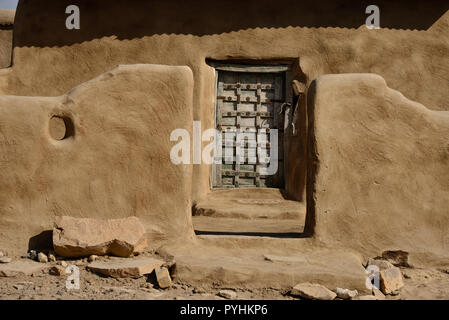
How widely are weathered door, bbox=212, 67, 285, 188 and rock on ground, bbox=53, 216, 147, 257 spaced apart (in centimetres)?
281

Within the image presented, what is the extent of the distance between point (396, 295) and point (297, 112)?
131 inches

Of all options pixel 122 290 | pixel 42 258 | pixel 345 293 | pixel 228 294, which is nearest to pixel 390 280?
pixel 345 293

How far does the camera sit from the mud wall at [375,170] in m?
3.32

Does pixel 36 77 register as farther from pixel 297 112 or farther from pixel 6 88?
pixel 297 112

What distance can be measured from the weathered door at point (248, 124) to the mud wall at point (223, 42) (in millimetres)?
275

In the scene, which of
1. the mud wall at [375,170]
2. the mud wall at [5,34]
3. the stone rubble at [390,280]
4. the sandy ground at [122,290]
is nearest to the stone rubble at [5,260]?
the sandy ground at [122,290]

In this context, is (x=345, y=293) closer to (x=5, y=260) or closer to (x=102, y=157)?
(x=102, y=157)

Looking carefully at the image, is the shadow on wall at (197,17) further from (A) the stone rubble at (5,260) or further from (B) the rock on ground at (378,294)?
(B) the rock on ground at (378,294)

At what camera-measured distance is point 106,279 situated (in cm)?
284

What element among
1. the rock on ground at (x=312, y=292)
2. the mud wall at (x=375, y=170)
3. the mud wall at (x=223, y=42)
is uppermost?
the mud wall at (x=223, y=42)

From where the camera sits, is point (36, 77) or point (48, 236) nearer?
point (48, 236)

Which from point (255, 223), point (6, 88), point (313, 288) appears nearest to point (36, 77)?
A: point (6, 88)

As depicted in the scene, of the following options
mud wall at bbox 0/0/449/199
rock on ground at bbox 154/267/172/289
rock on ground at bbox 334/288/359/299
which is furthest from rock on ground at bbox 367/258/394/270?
mud wall at bbox 0/0/449/199

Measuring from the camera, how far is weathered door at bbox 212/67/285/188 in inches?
236
